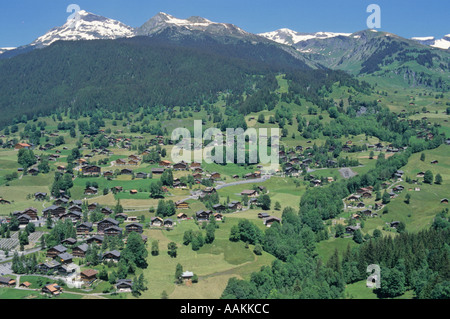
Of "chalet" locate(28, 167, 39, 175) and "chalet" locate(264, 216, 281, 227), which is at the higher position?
"chalet" locate(28, 167, 39, 175)

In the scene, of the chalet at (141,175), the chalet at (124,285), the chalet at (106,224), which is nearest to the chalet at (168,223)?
the chalet at (106,224)

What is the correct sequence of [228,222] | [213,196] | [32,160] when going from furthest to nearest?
1. [32,160]
2. [213,196]
3. [228,222]

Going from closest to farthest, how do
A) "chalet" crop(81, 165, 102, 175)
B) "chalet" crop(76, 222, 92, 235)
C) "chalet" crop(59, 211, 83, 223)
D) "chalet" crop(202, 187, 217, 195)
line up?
"chalet" crop(76, 222, 92, 235)
"chalet" crop(59, 211, 83, 223)
"chalet" crop(202, 187, 217, 195)
"chalet" crop(81, 165, 102, 175)

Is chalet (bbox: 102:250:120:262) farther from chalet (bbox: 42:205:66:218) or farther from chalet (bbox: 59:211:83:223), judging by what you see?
chalet (bbox: 42:205:66:218)

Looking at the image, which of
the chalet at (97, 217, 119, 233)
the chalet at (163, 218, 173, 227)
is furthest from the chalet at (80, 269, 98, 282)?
the chalet at (163, 218, 173, 227)

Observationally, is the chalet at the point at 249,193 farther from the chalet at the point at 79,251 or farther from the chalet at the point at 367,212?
the chalet at the point at 79,251

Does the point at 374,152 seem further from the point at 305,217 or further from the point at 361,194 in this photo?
the point at 305,217
